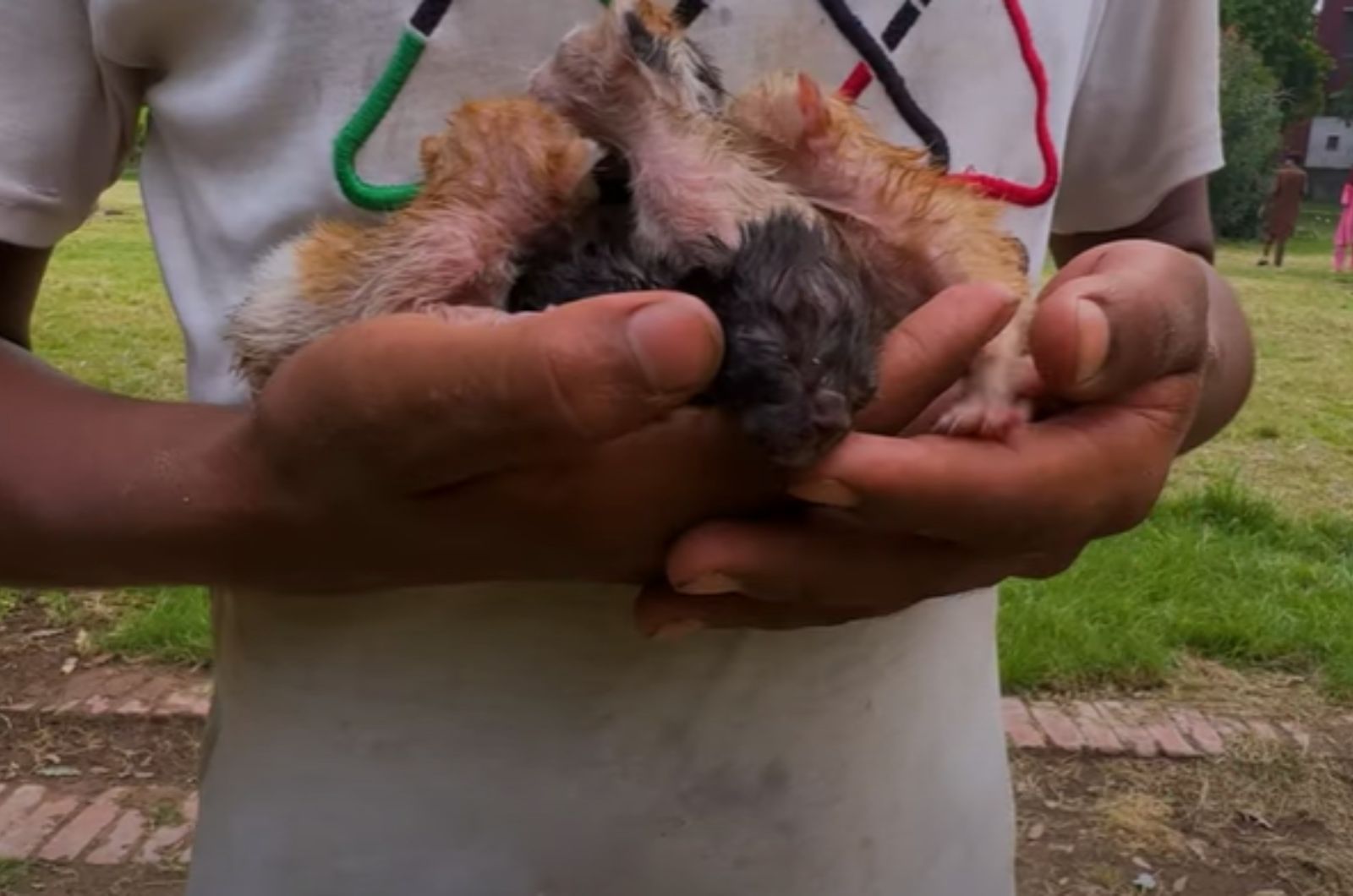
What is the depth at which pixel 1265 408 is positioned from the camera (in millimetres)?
6625

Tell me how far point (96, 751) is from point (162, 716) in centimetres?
15

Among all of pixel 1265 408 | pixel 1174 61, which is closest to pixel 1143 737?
pixel 1174 61

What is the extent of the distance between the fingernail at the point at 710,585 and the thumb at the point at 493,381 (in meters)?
0.09

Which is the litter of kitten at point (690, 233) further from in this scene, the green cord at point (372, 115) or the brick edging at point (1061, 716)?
the brick edging at point (1061, 716)

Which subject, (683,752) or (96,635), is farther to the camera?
(96,635)

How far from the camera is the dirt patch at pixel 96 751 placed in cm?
318

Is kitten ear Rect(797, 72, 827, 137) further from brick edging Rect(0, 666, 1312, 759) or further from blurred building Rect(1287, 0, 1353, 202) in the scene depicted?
blurred building Rect(1287, 0, 1353, 202)

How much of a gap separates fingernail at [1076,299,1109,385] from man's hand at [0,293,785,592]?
164 mm

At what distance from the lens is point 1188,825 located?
10.3 feet

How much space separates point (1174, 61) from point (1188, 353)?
469mm

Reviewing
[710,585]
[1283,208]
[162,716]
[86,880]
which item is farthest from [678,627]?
[1283,208]

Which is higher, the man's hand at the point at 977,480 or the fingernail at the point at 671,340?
the fingernail at the point at 671,340

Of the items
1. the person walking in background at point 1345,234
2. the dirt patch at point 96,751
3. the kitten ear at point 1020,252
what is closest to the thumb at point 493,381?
the kitten ear at point 1020,252

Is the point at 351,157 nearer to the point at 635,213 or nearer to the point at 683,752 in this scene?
the point at 635,213
